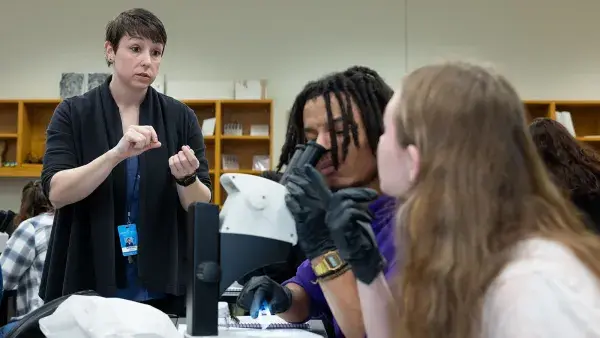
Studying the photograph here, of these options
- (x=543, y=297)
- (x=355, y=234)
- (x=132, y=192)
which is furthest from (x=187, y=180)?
(x=543, y=297)

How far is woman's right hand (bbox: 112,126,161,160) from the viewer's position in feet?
4.45

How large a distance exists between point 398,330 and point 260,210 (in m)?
0.29

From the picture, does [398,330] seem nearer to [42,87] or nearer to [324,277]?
[324,277]

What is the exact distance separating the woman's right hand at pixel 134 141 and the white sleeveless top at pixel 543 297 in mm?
898

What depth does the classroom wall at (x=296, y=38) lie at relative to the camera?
532cm

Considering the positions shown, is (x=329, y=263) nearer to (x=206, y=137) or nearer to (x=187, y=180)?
(x=187, y=180)

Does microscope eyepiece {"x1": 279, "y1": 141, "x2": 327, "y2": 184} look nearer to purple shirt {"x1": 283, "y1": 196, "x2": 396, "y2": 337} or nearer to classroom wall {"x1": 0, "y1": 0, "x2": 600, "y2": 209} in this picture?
purple shirt {"x1": 283, "y1": 196, "x2": 396, "y2": 337}

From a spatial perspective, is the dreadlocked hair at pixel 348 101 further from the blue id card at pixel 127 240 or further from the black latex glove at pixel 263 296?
the blue id card at pixel 127 240

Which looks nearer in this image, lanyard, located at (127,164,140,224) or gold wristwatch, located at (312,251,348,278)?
gold wristwatch, located at (312,251,348,278)

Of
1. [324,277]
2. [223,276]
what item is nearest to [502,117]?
[324,277]

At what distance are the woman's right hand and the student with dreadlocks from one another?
0.32m

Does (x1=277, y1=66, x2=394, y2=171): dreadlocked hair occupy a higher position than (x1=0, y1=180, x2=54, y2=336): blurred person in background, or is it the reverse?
(x1=277, y1=66, x2=394, y2=171): dreadlocked hair

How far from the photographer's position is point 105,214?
1.46m

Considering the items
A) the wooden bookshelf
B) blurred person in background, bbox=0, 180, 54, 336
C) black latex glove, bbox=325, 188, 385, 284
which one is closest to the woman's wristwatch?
black latex glove, bbox=325, 188, 385, 284
